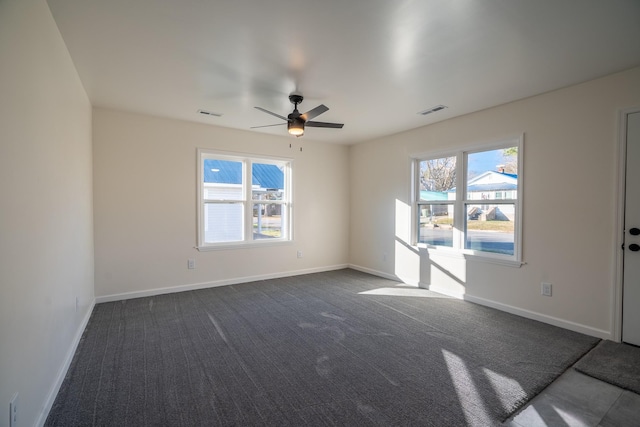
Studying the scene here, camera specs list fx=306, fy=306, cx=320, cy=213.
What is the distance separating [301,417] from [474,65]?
125 inches

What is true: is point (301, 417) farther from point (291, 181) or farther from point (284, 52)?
point (291, 181)

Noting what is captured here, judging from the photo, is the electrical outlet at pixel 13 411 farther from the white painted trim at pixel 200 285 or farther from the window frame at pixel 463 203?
the window frame at pixel 463 203

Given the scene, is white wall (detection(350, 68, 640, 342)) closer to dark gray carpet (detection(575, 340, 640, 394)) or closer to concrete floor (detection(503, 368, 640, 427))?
dark gray carpet (detection(575, 340, 640, 394))

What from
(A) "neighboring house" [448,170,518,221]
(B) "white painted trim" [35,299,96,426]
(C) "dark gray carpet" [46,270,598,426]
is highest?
(A) "neighboring house" [448,170,518,221]

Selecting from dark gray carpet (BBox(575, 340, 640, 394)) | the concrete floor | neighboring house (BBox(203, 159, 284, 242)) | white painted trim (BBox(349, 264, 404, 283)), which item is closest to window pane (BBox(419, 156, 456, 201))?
white painted trim (BBox(349, 264, 404, 283))

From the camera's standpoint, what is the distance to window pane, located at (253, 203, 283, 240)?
543cm

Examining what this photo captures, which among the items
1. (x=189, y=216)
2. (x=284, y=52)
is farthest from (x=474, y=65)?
(x=189, y=216)

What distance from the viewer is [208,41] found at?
2.43 meters

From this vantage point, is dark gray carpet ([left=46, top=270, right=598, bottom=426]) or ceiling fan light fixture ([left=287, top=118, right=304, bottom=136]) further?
ceiling fan light fixture ([left=287, top=118, right=304, bottom=136])

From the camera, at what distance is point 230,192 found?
5156mm

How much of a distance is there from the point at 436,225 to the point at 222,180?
3.54 m

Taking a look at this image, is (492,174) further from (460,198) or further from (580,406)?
(580,406)

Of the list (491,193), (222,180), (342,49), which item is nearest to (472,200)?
(491,193)

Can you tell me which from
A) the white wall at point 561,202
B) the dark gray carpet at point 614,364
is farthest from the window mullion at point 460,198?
the dark gray carpet at point 614,364
